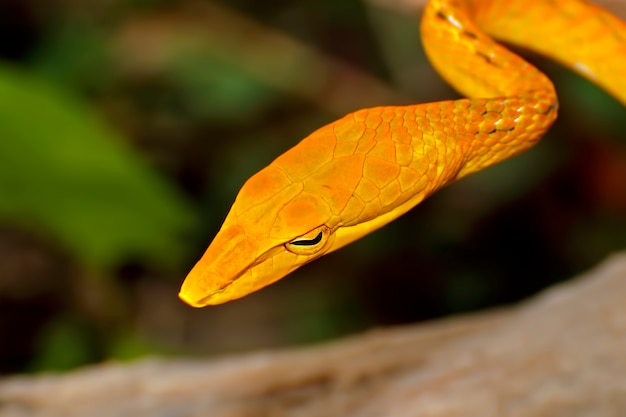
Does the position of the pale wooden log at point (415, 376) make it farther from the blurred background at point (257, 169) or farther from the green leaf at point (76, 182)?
the blurred background at point (257, 169)

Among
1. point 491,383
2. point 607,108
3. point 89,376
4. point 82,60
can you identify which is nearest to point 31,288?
point 82,60

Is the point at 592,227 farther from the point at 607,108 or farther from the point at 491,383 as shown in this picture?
the point at 491,383

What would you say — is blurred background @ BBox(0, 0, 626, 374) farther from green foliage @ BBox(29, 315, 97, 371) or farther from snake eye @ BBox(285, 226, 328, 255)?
snake eye @ BBox(285, 226, 328, 255)

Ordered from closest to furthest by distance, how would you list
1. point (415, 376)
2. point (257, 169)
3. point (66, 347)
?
1. point (415, 376)
2. point (66, 347)
3. point (257, 169)

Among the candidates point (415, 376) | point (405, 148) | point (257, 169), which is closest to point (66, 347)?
point (257, 169)

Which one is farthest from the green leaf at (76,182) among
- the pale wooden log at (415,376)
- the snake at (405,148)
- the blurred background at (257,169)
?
the snake at (405,148)

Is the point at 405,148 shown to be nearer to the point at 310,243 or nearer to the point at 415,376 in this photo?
the point at 310,243

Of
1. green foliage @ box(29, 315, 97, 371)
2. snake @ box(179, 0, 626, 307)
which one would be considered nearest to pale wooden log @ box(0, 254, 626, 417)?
snake @ box(179, 0, 626, 307)
